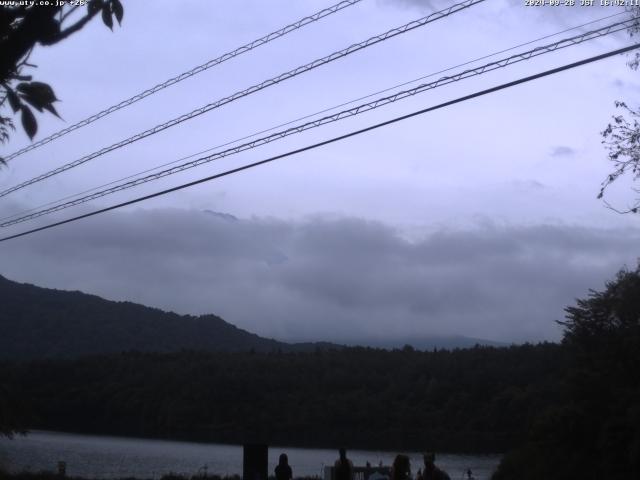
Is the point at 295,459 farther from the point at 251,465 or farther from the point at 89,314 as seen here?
the point at 89,314

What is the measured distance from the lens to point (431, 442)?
224ft

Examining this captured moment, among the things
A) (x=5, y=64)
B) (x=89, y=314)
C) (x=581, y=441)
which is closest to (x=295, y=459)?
(x=581, y=441)

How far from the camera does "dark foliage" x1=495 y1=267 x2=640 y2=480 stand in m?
29.6

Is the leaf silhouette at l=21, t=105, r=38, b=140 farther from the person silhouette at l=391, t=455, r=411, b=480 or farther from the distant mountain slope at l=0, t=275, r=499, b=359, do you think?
the distant mountain slope at l=0, t=275, r=499, b=359

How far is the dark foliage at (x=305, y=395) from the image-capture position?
69812 mm

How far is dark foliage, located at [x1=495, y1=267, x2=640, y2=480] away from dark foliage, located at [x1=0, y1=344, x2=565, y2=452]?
2789 cm

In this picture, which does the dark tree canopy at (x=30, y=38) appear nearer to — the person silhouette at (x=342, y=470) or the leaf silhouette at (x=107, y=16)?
the leaf silhouette at (x=107, y=16)

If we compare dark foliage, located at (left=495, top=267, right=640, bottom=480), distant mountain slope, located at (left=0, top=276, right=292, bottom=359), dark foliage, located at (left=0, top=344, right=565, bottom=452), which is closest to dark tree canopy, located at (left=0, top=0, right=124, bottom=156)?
dark foliage, located at (left=495, top=267, right=640, bottom=480)

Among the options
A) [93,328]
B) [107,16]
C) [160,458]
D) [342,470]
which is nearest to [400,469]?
[342,470]

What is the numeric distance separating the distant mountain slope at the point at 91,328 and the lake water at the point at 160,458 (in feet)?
145

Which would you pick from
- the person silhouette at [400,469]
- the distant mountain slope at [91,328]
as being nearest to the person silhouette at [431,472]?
the person silhouette at [400,469]

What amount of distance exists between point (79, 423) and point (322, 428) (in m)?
22.8

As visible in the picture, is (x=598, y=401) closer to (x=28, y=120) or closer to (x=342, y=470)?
(x=342, y=470)

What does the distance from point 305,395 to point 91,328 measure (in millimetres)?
62899
